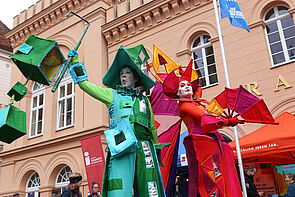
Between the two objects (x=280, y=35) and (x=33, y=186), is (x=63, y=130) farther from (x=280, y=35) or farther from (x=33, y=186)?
(x=280, y=35)

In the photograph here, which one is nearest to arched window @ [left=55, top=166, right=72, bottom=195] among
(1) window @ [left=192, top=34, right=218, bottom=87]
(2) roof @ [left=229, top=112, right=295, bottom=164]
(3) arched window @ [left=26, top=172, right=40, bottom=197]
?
(3) arched window @ [left=26, top=172, right=40, bottom=197]

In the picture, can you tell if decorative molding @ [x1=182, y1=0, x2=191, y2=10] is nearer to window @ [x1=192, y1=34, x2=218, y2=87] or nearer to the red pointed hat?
window @ [x1=192, y1=34, x2=218, y2=87]

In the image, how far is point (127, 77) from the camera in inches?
132

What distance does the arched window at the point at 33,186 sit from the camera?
1353 cm

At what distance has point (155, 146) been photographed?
129 inches

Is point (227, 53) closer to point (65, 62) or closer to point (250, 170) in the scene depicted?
point (250, 170)

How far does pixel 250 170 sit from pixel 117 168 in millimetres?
3643

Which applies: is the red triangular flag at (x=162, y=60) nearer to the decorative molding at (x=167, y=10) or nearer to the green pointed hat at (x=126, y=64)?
the green pointed hat at (x=126, y=64)

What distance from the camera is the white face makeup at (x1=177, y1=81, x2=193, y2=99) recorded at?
3999mm

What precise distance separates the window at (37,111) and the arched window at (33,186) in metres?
2.03

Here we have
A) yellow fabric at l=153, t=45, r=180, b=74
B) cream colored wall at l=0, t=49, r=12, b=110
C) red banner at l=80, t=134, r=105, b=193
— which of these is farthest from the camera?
cream colored wall at l=0, t=49, r=12, b=110

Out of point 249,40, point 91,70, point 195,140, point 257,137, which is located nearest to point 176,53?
point 249,40

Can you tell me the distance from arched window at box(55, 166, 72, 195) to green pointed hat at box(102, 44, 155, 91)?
1013cm

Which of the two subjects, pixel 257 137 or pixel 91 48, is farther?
pixel 91 48
